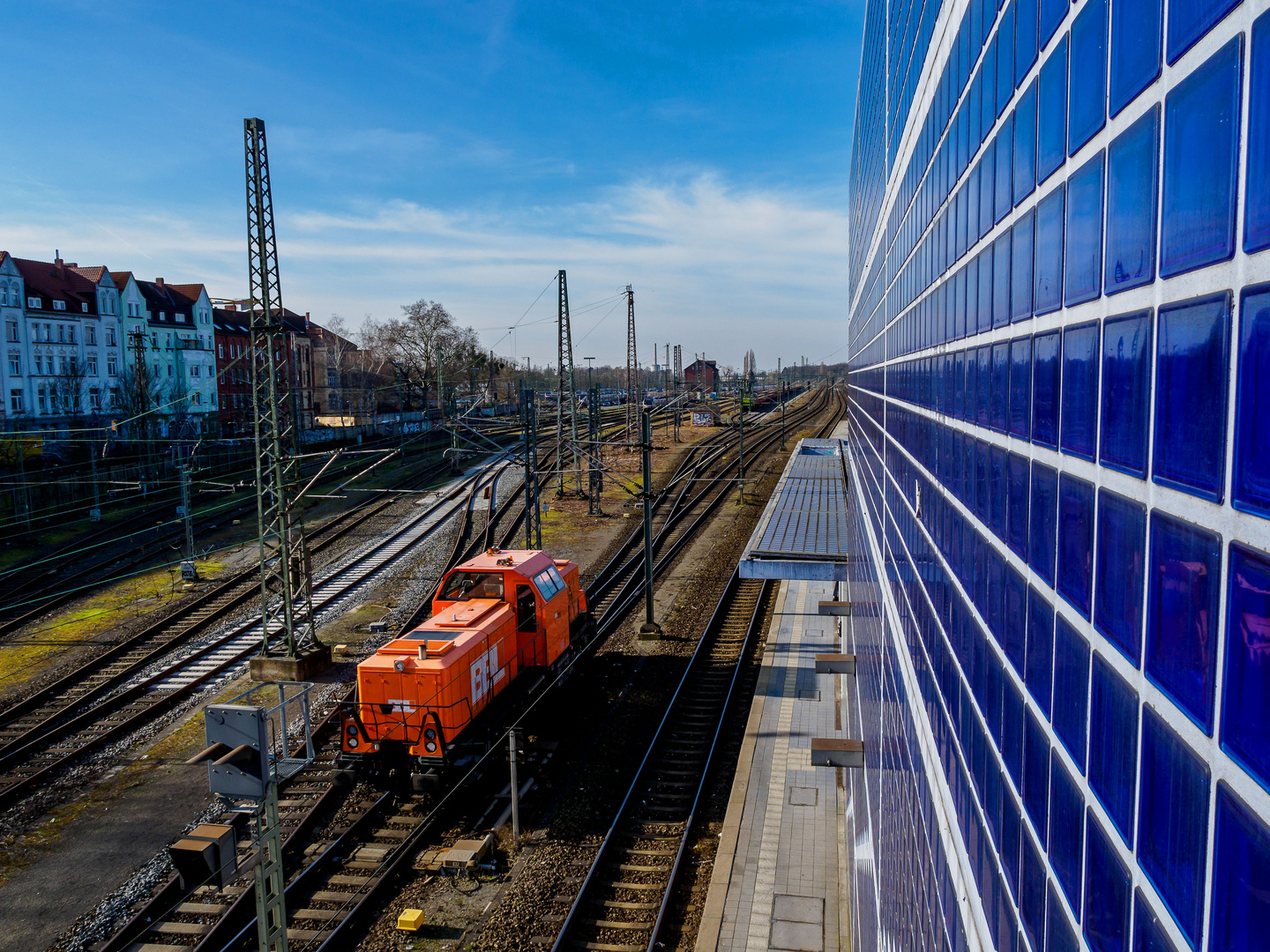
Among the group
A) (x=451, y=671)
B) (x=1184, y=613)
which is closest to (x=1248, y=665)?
(x=1184, y=613)

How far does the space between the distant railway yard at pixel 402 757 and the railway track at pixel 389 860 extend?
0.04 m

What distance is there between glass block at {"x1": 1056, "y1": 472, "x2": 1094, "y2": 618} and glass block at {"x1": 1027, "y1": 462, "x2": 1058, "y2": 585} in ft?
0.17

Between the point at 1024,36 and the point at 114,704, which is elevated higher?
the point at 1024,36

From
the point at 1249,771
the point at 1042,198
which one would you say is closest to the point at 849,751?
the point at 1042,198

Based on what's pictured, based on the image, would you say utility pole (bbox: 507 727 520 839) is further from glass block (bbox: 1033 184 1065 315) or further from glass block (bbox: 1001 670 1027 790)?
glass block (bbox: 1033 184 1065 315)

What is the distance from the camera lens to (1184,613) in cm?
130

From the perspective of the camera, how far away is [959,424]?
11.3 feet

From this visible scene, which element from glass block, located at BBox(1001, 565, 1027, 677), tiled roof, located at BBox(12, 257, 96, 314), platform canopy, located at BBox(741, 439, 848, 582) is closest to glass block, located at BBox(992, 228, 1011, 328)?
glass block, located at BBox(1001, 565, 1027, 677)

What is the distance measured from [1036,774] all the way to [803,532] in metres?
17.7

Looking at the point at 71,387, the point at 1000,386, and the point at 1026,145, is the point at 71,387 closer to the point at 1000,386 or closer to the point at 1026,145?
the point at 1000,386

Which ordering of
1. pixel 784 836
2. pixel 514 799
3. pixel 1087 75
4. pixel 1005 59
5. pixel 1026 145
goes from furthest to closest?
1. pixel 784 836
2. pixel 514 799
3. pixel 1005 59
4. pixel 1026 145
5. pixel 1087 75

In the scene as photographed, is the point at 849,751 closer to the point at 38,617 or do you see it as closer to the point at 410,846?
the point at 410,846

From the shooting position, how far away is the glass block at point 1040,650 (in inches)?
81.2

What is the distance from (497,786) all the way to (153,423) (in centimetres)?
4716
